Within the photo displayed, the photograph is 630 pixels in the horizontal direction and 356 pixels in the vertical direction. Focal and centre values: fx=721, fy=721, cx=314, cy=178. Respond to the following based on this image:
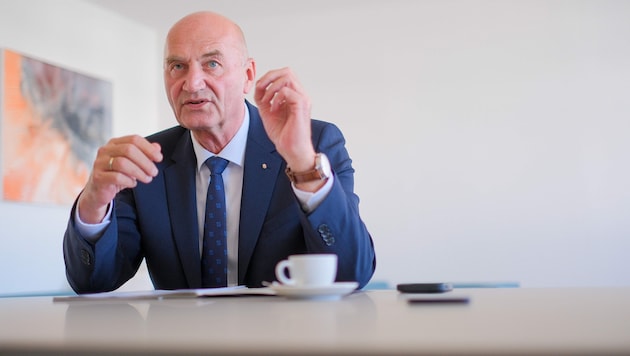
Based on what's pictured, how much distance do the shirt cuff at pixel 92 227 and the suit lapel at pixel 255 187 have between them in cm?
37

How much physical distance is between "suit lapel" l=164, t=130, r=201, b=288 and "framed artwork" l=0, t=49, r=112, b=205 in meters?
2.93

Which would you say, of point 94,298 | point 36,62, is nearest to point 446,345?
point 94,298

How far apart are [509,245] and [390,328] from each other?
4.95 metres

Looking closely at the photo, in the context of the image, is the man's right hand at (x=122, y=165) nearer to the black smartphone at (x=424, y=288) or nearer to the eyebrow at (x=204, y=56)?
the black smartphone at (x=424, y=288)

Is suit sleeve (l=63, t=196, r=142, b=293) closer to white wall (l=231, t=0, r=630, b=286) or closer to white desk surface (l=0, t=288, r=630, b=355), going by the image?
white desk surface (l=0, t=288, r=630, b=355)

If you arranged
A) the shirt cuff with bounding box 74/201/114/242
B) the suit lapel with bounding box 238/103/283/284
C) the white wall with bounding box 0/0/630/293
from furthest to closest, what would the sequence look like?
the white wall with bounding box 0/0/630/293, the suit lapel with bounding box 238/103/283/284, the shirt cuff with bounding box 74/201/114/242

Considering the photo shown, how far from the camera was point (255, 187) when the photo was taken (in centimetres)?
201

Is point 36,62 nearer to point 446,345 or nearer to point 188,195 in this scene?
point 188,195

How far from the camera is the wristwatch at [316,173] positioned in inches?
62.2

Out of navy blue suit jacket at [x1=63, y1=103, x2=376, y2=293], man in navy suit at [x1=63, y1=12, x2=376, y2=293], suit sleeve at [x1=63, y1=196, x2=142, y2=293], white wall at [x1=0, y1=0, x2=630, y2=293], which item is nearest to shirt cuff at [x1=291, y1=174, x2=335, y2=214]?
man in navy suit at [x1=63, y1=12, x2=376, y2=293]

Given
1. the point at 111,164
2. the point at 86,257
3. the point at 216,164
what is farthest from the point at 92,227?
the point at 216,164

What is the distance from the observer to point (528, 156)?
538cm

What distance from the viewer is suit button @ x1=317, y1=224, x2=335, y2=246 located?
1.58m

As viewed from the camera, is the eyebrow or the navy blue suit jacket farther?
the eyebrow
